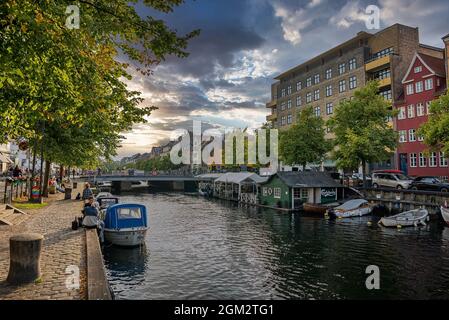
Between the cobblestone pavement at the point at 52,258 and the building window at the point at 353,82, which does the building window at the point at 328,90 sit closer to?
the building window at the point at 353,82

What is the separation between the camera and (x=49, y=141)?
33188 mm

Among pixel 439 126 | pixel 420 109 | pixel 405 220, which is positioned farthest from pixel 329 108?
pixel 405 220

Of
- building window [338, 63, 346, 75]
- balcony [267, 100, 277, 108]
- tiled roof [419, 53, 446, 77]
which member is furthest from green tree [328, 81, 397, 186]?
balcony [267, 100, 277, 108]

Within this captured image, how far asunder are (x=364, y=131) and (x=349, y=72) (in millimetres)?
31831

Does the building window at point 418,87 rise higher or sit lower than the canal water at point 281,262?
higher

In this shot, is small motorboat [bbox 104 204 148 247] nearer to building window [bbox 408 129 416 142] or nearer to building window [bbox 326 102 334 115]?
building window [bbox 408 129 416 142]

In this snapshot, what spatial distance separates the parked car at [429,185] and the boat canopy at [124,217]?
3289 centimetres

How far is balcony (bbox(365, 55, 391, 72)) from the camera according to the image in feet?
207

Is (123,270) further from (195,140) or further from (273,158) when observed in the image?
(195,140)

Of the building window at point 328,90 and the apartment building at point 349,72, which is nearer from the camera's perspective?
the apartment building at point 349,72

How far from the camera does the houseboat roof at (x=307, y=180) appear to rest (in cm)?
4483

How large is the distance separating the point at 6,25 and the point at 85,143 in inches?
1021

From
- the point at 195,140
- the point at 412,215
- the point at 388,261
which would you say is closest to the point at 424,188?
the point at 412,215

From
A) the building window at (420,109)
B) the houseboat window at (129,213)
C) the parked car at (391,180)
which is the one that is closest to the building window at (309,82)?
the building window at (420,109)
